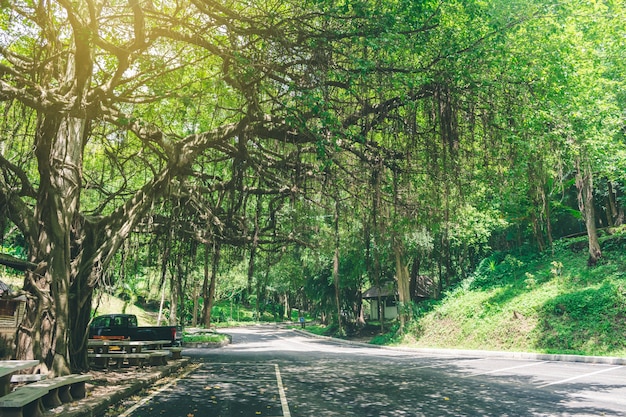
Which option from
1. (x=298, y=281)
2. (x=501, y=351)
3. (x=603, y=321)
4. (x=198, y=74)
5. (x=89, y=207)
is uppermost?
(x=198, y=74)

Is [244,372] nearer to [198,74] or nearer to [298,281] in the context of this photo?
[198,74]

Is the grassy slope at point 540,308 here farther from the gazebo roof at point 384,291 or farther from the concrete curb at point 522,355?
the gazebo roof at point 384,291

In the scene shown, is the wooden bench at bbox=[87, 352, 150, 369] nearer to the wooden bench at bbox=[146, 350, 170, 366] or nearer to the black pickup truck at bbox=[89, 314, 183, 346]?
the wooden bench at bbox=[146, 350, 170, 366]

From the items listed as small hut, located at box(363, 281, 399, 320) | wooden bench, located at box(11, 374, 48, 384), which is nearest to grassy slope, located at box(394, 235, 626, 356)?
small hut, located at box(363, 281, 399, 320)

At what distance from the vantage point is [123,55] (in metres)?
8.53

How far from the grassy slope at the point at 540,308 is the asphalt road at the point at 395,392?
12.9 ft

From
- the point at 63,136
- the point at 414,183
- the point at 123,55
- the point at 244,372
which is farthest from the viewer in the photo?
the point at 244,372

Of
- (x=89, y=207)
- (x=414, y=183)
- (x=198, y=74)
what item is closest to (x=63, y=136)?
(x=198, y=74)

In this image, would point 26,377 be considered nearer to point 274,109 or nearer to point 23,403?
point 23,403

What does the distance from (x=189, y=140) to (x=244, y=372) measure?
7.02 metres

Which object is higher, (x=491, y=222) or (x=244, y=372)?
(x=491, y=222)

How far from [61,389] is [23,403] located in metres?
2.47

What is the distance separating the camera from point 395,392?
9.29 metres

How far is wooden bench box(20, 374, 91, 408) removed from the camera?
677cm
